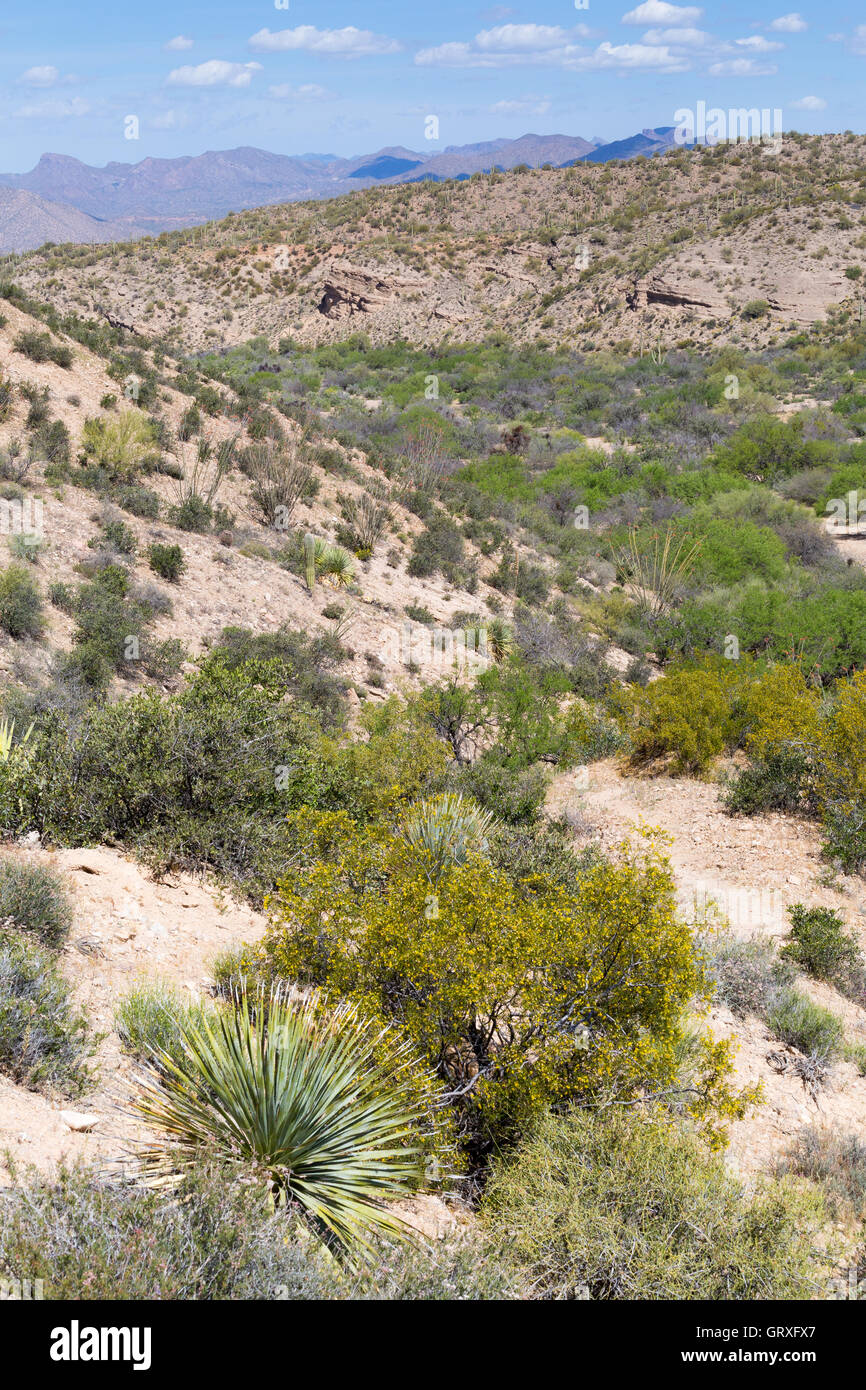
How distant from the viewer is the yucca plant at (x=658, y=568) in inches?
653

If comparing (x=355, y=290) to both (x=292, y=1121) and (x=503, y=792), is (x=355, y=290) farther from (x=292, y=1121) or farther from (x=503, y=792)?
(x=292, y=1121)

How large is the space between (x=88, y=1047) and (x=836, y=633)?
1250 cm

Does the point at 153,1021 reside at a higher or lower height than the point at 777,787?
higher

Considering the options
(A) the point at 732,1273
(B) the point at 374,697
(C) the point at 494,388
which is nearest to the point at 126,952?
(A) the point at 732,1273

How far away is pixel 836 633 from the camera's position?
44.0ft

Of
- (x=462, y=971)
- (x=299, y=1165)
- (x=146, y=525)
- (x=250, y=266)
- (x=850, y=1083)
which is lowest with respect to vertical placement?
(x=850, y=1083)

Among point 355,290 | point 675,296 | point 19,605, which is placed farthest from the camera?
point 355,290

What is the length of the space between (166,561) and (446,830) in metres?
7.00

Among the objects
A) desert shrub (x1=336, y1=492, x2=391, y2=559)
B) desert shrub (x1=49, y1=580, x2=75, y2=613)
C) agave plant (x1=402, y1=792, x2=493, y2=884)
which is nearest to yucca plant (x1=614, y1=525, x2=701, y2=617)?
desert shrub (x1=336, y1=492, x2=391, y2=559)

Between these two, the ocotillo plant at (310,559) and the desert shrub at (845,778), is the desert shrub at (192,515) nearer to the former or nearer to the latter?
the ocotillo plant at (310,559)

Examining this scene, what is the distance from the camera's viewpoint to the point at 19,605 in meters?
9.37

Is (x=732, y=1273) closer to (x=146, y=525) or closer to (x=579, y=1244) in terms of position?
(x=579, y=1244)

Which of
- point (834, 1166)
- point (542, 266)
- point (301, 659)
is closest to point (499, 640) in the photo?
point (301, 659)

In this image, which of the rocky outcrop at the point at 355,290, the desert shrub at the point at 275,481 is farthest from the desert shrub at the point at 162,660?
the rocky outcrop at the point at 355,290
